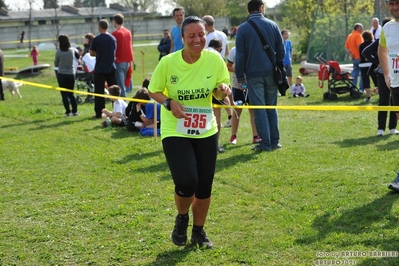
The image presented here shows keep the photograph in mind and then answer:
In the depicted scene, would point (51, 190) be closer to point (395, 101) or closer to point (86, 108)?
point (395, 101)

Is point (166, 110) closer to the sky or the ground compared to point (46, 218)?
closer to the sky

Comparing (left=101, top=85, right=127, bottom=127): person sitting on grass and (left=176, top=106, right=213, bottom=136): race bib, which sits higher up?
(left=176, top=106, right=213, bottom=136): race bib

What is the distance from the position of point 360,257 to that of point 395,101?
256cm

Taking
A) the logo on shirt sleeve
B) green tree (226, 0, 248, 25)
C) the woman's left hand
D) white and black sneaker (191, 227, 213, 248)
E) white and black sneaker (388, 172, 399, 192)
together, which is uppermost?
green tree (226, 0, 248, 25)

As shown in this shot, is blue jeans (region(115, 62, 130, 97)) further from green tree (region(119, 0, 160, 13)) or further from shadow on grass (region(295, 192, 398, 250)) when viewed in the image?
green tree (region(119, 0, 160, 13))

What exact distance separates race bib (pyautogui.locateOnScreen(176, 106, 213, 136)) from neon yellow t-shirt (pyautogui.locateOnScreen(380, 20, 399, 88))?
2.67 meters

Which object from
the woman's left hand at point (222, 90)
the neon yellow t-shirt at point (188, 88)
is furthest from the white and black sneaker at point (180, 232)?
the woman's left hand at point (222, 90)

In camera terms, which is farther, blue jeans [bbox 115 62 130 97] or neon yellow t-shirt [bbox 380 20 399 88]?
blue jeans [bbox 115 62 130 97]

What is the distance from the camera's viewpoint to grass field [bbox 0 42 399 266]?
5.44m

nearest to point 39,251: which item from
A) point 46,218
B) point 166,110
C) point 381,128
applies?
point 46,218

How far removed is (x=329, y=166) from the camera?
852 cm

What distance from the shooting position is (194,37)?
5207mm

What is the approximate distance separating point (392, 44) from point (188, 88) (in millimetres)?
2789

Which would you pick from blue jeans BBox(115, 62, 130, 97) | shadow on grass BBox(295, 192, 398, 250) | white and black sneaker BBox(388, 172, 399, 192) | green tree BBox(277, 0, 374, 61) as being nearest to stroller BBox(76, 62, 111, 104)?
blue jeans BBox(115, 62, 130, 97)
